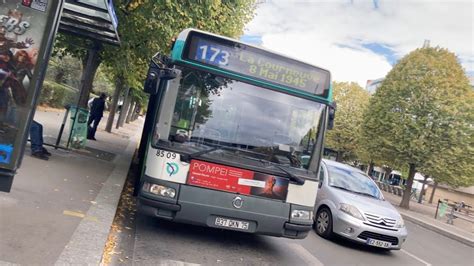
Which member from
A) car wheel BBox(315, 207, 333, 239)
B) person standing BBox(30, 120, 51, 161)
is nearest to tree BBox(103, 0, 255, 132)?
person standing BBox(30, 120, 51, 161)

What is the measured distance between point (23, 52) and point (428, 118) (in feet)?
68.5

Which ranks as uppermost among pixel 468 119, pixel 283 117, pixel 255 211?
pixel 468 119

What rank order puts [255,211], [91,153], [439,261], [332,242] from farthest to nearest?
[91,153] → [439,261] → [332,242] → [255,211]

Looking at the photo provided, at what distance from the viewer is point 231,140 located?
21.2 ft

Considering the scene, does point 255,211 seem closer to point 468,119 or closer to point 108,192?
point 108,192

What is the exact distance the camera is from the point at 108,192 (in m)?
7.88

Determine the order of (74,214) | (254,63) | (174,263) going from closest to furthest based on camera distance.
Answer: (174,263), (74,214), (254,63)

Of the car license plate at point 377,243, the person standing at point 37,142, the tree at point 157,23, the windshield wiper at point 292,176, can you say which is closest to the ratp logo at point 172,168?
the windshield wiper at point 292,176

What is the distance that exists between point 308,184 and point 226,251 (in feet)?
5.13

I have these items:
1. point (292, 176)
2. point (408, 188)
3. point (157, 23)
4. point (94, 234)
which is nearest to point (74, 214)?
point (94, 234)

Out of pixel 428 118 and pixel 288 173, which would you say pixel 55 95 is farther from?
pixel 428 118

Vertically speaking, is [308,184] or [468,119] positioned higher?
[468,119]

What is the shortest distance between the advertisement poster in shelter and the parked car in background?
625 cm

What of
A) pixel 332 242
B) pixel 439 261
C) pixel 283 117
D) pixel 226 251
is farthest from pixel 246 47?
pixel 439 261
